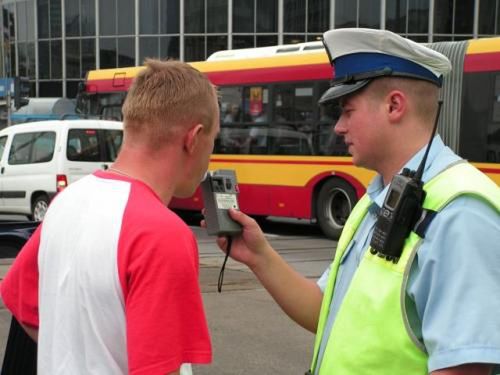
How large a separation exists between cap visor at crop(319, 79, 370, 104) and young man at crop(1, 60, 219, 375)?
321 mm

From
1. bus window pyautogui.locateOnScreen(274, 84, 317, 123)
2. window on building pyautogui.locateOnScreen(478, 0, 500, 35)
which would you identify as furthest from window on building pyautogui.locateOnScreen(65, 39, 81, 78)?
bus window pyautogui.locateOnScreen(274, 84, 317, 123)

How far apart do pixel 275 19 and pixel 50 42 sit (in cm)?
1202

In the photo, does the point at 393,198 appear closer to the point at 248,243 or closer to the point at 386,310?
the point at 386,310

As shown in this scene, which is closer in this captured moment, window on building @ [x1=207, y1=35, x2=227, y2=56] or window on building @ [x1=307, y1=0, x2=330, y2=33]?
window on building @ [x1=307, y1=0, x2=330, y2=33]

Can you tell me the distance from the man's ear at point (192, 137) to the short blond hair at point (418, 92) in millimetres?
460

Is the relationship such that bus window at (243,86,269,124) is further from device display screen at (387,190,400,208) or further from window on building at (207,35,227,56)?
window on building at (207,35,227,56)

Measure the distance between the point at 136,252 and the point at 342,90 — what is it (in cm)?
71

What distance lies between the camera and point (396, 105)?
1667 millimetres

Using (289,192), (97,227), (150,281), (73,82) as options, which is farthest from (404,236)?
(73,82)

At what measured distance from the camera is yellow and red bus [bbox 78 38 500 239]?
10008 millimetres

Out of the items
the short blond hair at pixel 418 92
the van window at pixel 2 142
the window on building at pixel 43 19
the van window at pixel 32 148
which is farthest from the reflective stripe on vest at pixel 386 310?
the window on building at pixel 43 19

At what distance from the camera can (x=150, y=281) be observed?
4.63 ft

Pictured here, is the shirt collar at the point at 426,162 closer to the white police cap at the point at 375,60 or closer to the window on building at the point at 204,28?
the white police cap at the point at 375,60

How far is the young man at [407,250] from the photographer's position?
4.44 feet
